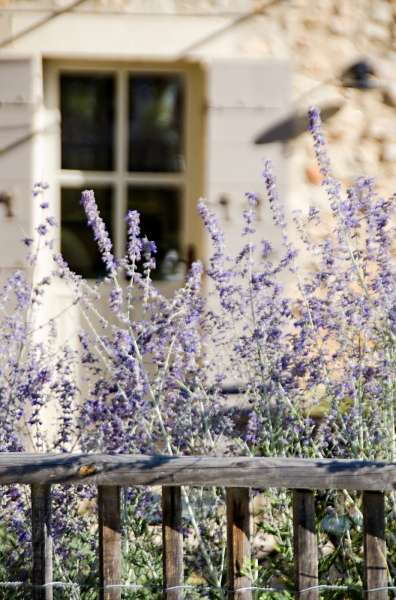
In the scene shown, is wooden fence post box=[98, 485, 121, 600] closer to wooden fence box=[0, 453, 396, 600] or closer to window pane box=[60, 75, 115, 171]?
wooden fence box=[0, 453, 396, 600]

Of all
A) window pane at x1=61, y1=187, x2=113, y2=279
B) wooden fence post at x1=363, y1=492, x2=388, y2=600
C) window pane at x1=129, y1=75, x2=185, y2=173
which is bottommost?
wooden fence post at x1=363, y1=492, x2=388, y2=600

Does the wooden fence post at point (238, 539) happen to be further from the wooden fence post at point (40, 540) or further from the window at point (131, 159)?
the window at point (131, 159)

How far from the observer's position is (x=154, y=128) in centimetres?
420

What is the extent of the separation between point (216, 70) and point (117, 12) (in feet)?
2.05

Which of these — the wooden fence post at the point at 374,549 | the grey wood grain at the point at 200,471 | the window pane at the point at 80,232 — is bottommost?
the wooden fence post at the point at 374,549

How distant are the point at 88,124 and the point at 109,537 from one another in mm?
2897

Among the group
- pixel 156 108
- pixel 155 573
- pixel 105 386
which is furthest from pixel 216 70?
pixel 155 573

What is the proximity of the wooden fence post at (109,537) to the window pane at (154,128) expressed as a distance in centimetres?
270

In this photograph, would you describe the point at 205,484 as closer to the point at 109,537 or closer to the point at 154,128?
the point at 109,537

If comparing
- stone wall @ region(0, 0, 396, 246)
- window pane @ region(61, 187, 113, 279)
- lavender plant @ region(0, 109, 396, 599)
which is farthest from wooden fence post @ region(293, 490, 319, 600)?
window pane @ region(61, 187, 113, 279)

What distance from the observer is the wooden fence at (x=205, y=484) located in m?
1.74

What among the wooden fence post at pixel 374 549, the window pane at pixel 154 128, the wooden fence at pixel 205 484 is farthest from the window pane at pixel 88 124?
the wooden fence post at pixel 374 549

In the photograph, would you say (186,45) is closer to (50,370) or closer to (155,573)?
(50,370)

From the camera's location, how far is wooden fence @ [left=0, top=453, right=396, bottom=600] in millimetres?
1742
